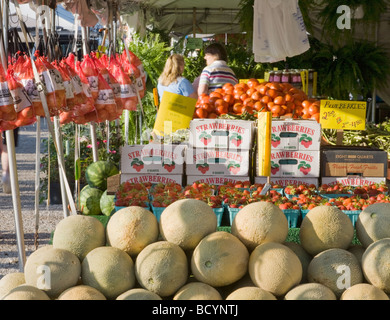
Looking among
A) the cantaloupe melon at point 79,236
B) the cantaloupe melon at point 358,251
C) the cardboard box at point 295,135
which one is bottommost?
the cantaloupe melon at point 358,251

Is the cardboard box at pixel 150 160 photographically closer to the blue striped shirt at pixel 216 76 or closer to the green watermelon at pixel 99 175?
the green watermelon at pixel 99 175

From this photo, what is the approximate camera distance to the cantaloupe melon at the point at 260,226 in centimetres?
208

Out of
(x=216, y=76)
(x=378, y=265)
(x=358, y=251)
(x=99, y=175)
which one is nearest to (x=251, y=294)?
(x=378, y=265)

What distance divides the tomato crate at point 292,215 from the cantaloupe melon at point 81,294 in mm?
1222

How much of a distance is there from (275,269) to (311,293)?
0.49ft

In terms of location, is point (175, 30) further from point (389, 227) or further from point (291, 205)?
point (389, 227)

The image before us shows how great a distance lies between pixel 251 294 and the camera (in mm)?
1818

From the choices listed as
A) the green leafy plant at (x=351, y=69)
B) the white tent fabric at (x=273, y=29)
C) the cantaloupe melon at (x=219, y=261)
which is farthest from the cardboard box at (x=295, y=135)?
the green leafy plant at (x=351, y=69)

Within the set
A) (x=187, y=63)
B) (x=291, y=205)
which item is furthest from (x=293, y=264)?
(x=187, y=63)

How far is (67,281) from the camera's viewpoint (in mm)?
1957

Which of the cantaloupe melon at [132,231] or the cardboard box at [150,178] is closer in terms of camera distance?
the cantaloupe melon at [132,231]

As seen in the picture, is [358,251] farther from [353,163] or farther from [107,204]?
[107,204]

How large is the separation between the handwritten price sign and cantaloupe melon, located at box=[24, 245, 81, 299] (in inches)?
89.3
